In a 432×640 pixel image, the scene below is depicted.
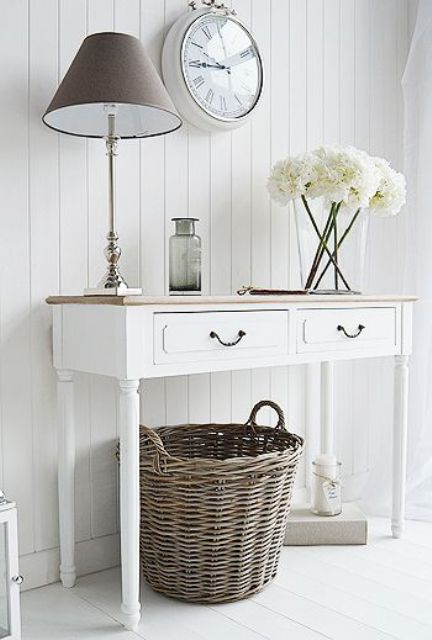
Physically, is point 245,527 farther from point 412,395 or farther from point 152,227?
point 412,395

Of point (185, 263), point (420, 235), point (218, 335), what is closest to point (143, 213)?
point (185, 263)

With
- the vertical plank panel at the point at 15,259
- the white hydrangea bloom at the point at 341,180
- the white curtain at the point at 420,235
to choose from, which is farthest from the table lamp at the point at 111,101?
the white curtain at the point at 420,235

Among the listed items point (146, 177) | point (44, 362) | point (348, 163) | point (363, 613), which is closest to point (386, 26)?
point (348, 163)

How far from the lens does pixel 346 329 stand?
2.30 meters

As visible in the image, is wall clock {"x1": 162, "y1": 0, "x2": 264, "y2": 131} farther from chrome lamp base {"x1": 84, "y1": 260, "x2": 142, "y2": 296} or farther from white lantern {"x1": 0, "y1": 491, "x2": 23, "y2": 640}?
white lantern {"x1": 0, "y1": 491, "x2": 23, "y2": 640}

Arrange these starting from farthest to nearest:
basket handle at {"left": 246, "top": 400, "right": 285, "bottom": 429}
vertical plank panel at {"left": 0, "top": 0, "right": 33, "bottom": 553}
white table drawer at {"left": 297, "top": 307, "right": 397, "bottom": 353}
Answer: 1. basket handle at {"left": 246, "top": 400, "right": 285, "bottom": 429}
2. white table drawer at {"left": 297, "top": 307, "right": 397, "bottom": 353}
3. vertical plank panel at {"left": 0, "top": 0, "right": 33, "bottom": 553}

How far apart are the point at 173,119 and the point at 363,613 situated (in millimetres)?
1380

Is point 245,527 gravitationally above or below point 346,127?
below

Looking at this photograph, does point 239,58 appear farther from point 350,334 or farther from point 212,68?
point 350,334

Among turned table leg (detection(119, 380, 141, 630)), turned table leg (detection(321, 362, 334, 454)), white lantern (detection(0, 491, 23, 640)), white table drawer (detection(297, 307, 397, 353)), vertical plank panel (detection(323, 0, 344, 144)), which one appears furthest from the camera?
vertical plank panel (detection(323, 0, 344, 144))

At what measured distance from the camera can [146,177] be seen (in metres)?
2.32

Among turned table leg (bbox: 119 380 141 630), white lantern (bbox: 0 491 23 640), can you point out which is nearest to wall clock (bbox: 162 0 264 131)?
turned table leg (bbox: 119 380 141 630)

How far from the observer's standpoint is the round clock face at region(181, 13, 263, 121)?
7.77 feet

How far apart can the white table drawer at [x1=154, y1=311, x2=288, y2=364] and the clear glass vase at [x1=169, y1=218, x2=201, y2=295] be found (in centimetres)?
26
